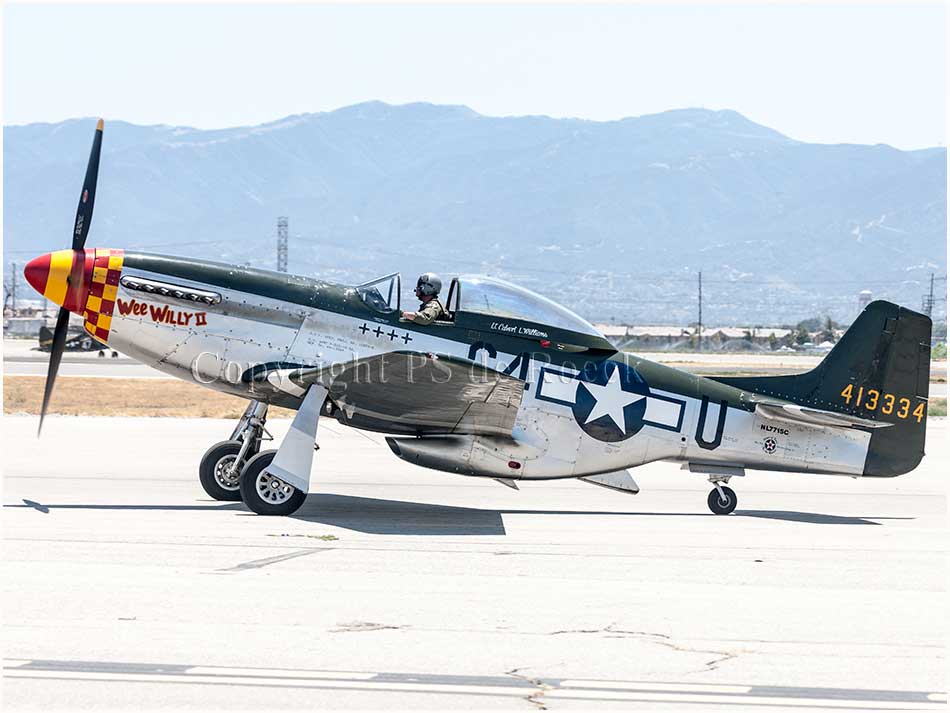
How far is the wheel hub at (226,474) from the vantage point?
→ 14.5 metres

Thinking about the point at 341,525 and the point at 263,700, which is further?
the point at 341,525

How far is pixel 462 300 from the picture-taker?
1373 cm

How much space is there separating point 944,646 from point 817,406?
268 inches

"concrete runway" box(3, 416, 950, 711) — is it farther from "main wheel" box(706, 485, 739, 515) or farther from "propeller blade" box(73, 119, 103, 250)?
"propeller blade" box(73, 119, 103, 250)

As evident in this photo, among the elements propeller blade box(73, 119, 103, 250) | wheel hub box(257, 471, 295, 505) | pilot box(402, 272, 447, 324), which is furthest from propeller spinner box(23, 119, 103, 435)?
pilot box(402, 272, 447, 324)

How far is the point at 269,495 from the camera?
13.0 meters

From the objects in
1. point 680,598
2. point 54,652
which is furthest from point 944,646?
→ point 54,652

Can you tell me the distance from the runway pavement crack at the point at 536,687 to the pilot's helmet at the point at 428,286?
701 centimetres

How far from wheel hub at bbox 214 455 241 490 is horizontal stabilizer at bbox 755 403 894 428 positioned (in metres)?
5.95

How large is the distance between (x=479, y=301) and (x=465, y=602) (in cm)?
528

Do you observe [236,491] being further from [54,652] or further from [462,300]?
[54,652]

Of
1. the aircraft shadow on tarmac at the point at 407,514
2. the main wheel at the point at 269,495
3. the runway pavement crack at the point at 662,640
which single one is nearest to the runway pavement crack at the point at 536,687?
the runway pavement crack at the point at 662,640

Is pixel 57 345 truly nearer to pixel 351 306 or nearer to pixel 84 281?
pixel 84 281

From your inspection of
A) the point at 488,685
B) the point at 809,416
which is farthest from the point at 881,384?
the point at 488,685
